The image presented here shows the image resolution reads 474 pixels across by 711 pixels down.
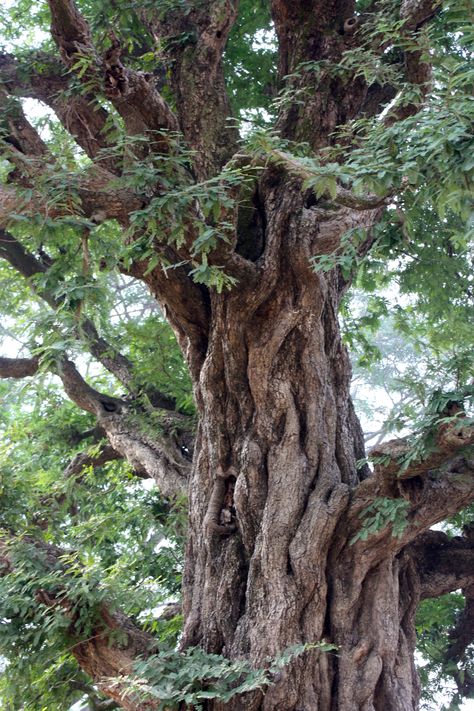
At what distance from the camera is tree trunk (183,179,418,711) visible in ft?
14.1

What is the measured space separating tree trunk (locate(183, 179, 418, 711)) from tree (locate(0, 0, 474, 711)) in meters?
→ 0.01

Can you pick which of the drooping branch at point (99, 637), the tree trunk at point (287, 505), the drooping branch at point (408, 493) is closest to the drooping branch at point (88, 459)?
the tree trunk at point (287, 505)

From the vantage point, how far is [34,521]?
589 cm

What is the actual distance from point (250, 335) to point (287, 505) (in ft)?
3.36

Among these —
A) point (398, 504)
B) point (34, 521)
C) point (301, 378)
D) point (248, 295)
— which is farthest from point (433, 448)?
point (34, 521)

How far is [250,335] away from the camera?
15.9 ft

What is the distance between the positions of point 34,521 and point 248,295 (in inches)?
97.6

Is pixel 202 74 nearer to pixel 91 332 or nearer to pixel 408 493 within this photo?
pixel 91 332

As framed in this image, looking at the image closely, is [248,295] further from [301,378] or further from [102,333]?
[102,333]

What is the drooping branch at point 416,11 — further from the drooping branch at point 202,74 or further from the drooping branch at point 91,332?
the drooping branch at point 91,332

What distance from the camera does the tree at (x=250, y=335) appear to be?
405cm

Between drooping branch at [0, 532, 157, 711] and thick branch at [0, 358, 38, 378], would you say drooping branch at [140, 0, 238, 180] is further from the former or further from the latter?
A: drooping branch at [0, 532, 157, 711]

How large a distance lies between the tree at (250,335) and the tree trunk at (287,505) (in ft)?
0.04

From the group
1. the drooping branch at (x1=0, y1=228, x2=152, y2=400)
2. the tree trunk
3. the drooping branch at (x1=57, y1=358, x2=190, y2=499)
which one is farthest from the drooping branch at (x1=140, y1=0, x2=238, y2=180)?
the drooping branch at (x1=57, y1=358, x2=190, y2=499)
